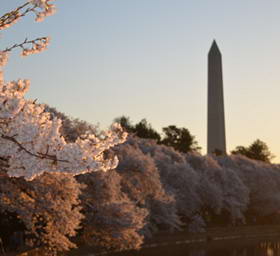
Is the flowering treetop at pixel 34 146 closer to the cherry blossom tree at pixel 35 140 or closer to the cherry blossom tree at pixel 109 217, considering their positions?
the cherry blossom tree at pixel 35 140

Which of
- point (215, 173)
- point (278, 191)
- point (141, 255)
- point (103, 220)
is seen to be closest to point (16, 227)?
point (103, 220)

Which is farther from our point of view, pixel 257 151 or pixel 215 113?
pixel 257 151

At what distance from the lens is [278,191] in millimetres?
78188

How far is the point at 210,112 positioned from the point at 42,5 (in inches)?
3440

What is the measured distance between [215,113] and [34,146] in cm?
8826

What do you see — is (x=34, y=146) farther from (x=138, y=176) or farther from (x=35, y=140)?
(x=138, y=176)

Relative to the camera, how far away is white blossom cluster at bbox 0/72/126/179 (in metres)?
8.80

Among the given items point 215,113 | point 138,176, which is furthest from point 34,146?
point 215,113

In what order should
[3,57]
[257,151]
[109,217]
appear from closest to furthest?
1. [3,57]
2. [109,217]
3. [257,151]

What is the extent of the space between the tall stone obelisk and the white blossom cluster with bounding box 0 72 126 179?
8667 cm

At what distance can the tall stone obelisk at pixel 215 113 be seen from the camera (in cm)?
9612

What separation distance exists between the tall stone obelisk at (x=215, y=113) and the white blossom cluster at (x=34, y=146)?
8667cm

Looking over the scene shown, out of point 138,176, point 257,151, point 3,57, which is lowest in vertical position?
point 3,57

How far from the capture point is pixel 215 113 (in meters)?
96.1
